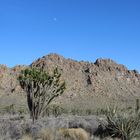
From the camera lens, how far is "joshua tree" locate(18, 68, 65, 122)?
22.4 m

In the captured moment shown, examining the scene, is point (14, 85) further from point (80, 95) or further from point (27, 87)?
point (27, 87)

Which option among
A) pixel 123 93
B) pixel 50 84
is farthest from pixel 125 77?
pixel 50 84

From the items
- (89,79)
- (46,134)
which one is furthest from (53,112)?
(89,79)

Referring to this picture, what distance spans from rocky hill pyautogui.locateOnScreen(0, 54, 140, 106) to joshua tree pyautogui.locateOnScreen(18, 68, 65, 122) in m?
63.9

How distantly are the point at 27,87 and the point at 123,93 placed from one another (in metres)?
77.3

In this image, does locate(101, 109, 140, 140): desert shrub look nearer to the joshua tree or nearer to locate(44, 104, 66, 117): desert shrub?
the joshua tree

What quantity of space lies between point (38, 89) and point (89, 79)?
80011mm

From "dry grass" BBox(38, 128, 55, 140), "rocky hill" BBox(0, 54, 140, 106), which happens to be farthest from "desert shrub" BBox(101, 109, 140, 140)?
"rocky hill" BBox(0, 54, 140, 106)

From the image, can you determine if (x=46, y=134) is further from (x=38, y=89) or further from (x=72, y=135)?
(x=38, y=89)

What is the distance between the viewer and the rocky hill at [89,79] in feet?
309

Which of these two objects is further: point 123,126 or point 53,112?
point 53,112

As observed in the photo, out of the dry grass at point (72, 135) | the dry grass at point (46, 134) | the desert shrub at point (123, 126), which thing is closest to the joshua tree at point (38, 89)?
the desert shrub at point (123, 126)

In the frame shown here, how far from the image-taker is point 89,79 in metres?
102

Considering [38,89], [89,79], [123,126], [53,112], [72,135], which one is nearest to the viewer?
[72,135]
